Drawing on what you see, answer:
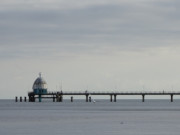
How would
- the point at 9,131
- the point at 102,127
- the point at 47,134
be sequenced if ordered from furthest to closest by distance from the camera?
the point at 102,127
the point at 9,131
the point at 47,134

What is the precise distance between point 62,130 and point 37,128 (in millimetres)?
5217

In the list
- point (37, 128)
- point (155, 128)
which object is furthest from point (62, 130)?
point (155, 128)

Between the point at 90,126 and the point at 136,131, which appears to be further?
the point at 90,126

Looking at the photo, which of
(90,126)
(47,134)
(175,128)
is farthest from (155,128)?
(47,134)

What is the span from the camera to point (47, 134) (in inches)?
3310

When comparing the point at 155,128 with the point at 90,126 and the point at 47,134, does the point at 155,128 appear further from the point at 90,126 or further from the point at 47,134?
the point at 47,134

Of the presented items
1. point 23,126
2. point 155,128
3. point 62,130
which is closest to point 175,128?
point 155,128

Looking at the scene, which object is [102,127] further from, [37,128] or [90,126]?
[37,128]

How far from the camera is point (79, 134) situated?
8462 cm

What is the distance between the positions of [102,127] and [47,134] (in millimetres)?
15261

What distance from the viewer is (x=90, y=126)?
100188 mm

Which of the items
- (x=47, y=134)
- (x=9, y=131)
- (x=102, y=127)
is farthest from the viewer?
(x=102, y=127)

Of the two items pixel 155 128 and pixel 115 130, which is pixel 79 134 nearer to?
pixel 115 130

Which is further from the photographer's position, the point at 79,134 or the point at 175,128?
the point at 175,128
